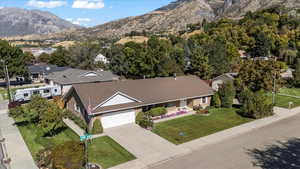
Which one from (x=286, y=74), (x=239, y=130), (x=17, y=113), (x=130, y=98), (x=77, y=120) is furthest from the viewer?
(x=286, y=74)

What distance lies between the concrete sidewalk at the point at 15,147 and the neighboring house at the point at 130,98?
612cm

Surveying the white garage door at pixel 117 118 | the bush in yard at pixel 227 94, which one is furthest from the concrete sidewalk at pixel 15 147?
the bush in yard at pixel 227 94

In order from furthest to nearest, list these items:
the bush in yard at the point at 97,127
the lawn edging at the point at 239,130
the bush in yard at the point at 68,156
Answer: the bush in yard at the point at 97,127 < the lawn edging at the point at 239,130 < the bush in yard at the point at 68,156

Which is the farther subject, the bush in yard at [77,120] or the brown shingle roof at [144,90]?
the brown shingle roof at [144,90]

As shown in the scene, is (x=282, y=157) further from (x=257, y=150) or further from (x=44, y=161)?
(x=44, y=161)

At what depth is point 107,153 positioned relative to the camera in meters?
17.7

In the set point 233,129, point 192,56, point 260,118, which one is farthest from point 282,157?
point 192,56

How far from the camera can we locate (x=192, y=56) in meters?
48.2

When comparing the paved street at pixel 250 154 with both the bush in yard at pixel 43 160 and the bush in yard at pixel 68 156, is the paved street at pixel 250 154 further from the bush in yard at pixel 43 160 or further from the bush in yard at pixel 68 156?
the bush in yard at pixel 43 160

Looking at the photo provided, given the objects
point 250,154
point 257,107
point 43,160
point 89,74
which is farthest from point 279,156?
point 89,74

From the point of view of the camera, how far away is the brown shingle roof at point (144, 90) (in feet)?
76.9

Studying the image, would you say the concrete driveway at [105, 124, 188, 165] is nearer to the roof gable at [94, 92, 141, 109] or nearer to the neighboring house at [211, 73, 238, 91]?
the roof gable at [94, 92, 141, 109]

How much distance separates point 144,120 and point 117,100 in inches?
145

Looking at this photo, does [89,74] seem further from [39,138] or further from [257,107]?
[257,107]
